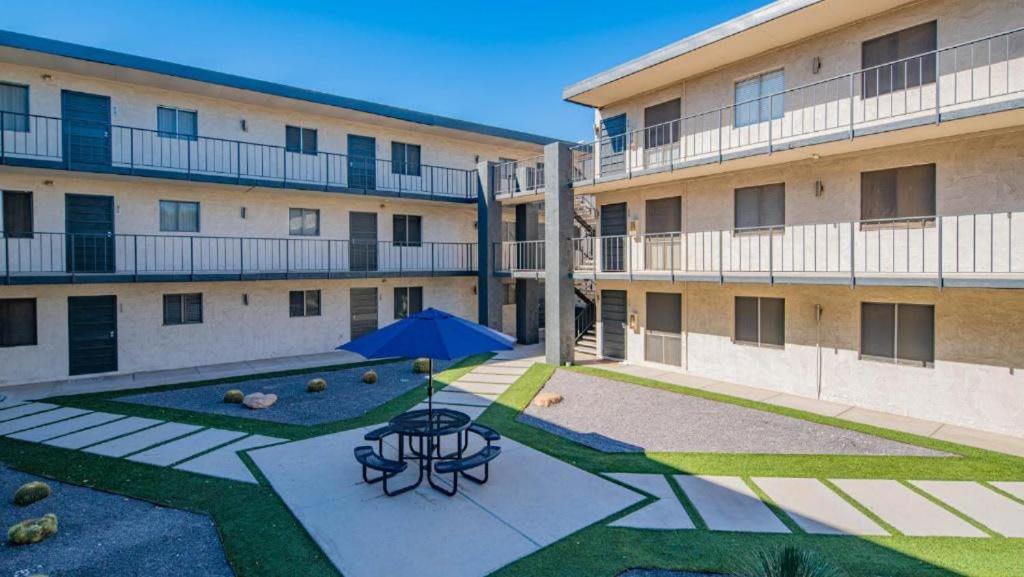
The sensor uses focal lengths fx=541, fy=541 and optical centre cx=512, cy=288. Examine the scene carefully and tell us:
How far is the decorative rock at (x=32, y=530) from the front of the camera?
6152mm

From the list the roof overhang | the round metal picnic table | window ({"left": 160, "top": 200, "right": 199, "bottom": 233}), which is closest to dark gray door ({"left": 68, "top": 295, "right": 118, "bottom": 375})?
window ({"left": 160, "top": 200, "right": 199, "bottom": 233})

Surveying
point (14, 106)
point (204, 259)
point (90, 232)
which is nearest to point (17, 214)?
point (90, 232)

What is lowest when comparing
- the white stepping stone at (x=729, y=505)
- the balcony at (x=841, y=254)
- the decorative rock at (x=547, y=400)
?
the white stepping stone at (x=729, y=505)

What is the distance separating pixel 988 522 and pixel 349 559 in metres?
7.58

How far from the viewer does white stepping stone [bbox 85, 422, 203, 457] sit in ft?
30.2

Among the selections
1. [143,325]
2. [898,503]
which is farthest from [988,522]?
[143,325]

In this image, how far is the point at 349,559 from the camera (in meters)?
5.72

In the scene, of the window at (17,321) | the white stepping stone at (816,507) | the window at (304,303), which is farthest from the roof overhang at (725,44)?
the window at (17,321)

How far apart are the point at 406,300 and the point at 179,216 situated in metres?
8.21

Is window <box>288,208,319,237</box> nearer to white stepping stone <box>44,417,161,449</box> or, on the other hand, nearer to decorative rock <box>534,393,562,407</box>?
white stepping stone <box>44,417,161,449</box>

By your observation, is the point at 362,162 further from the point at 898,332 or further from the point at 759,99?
the point at 898,332

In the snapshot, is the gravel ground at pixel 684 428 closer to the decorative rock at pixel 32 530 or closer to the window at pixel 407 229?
the decorative rock at pixel 32 530

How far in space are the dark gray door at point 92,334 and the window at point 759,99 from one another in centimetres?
1815

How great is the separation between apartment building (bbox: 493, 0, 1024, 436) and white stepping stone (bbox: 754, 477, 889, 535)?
5.08 metres
